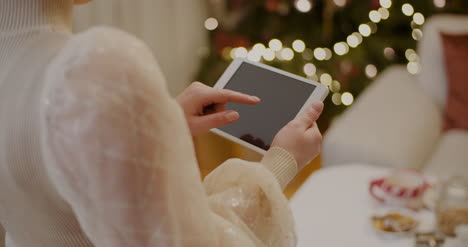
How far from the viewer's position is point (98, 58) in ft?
1.94

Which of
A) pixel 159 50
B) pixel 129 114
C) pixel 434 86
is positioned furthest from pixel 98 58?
pixel 159 50

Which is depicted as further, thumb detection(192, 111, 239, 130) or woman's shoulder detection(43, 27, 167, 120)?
thumb detection(192, 111, 239, 130)

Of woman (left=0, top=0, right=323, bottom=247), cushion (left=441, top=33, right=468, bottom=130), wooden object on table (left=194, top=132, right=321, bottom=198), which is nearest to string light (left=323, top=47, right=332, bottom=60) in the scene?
wooden object on table (left=194, top=132, right=321, bottom=198)

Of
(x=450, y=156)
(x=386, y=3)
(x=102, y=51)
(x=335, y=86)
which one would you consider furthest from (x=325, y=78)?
(x=102, y=51)

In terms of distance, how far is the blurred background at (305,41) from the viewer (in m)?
2.90

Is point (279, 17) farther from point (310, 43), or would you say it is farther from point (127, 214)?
point (127, 214)

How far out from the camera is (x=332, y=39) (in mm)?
3062

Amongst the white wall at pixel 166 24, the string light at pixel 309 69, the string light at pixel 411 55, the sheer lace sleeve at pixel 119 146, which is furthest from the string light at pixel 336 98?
the sheer lace sleeve at pixel 119 146

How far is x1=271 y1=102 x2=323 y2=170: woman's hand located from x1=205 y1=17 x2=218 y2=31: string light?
7.84 ft

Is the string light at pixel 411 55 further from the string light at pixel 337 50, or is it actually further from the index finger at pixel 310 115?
the index finger at pixel 310 115

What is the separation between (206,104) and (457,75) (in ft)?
5.56

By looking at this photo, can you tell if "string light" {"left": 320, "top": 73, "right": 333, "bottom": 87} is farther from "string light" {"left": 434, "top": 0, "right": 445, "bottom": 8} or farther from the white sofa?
"string light" {"left": 434, "top": 0, "right": 445, "bottom": 8}

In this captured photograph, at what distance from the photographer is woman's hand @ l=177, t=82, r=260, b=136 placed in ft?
3.14

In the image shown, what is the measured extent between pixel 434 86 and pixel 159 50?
1.39 meters
